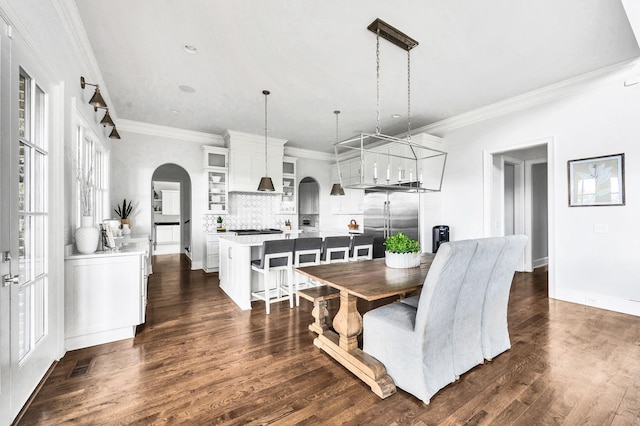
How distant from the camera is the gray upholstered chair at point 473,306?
6.40ft

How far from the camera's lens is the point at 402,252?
260cm

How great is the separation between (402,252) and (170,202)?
9237mm

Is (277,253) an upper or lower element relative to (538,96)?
lower

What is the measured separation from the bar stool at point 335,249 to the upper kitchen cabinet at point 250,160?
9.80ft

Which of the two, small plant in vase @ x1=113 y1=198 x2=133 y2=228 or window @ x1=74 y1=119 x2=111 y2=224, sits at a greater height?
window @ x1=74 y1=119 x2=111 y2=224

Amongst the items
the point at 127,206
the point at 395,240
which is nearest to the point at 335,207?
the point at 127,206

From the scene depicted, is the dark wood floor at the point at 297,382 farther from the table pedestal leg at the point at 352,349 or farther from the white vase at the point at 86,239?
the white vase at the point at 86,239

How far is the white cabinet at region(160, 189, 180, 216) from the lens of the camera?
963 centimetres

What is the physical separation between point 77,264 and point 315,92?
335 centimetres

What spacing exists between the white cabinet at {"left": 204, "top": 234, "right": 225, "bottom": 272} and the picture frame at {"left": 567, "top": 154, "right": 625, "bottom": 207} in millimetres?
5783

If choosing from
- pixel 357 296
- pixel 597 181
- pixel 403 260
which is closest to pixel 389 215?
pixel 597 181

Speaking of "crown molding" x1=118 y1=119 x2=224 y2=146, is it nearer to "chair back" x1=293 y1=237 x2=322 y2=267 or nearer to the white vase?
the white vase

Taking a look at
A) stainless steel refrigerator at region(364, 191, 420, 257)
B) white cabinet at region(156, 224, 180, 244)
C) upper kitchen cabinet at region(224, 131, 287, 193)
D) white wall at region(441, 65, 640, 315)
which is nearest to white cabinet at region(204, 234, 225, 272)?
upper kitchen cabinet at region(224, 131, 287, 193)

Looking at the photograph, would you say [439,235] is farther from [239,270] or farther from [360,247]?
[239,270]
